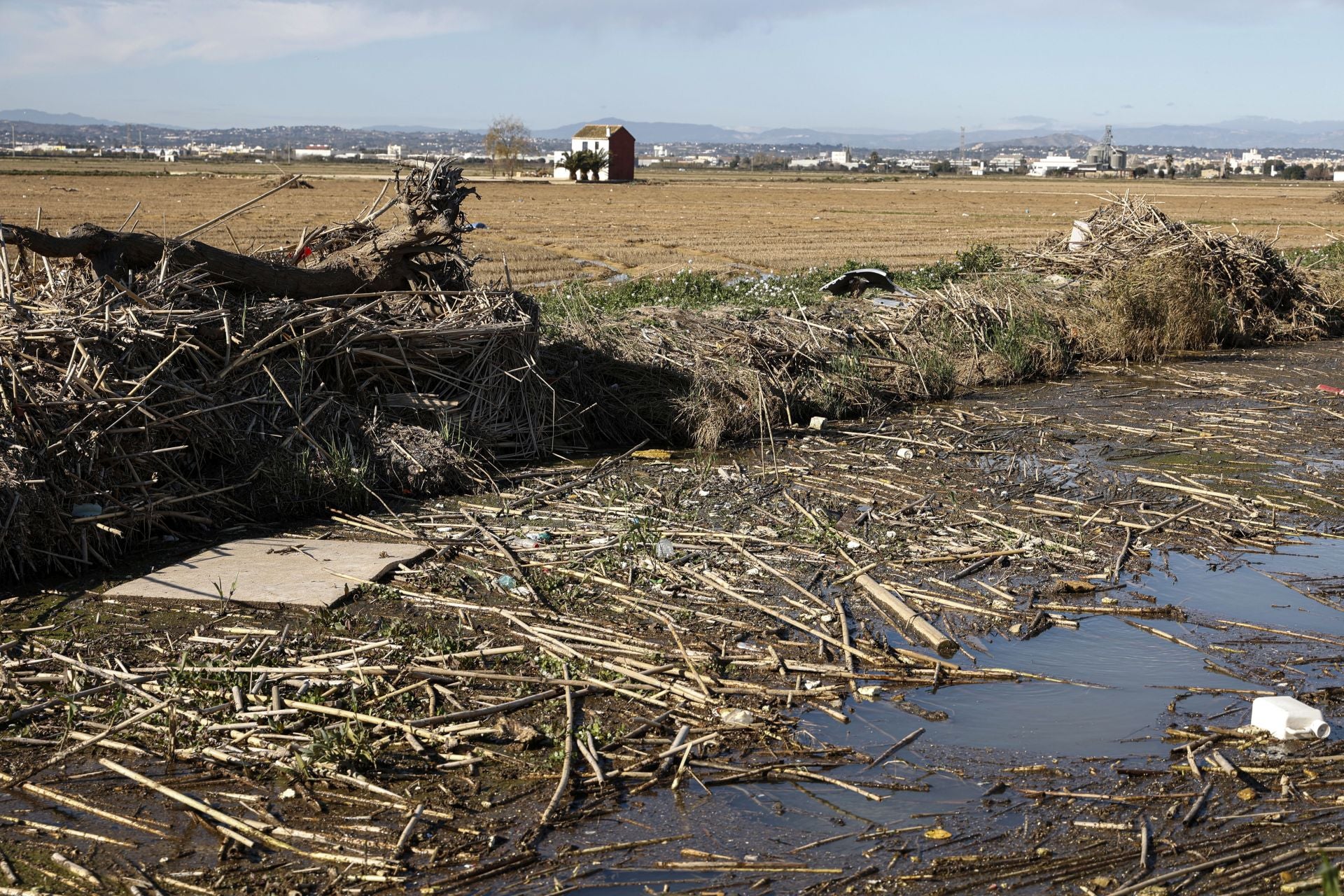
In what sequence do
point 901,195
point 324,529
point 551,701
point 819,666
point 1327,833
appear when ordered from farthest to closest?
point 901,195
point 324,529
point 819,666
point 551,701
point 1327,833

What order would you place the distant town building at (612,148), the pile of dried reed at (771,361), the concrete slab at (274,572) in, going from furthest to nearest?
the distant town building at (612,148) → the pile of dried reed at (771,361) → the concrete slab at (274,572)

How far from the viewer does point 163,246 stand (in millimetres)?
7961

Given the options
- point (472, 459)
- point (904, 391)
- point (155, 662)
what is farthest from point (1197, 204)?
point (155, 662)

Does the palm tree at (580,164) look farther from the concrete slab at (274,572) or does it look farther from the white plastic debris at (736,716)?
the white plastic debris at (736,716)

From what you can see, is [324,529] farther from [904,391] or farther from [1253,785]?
[904,391]

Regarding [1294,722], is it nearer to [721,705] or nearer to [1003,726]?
[1003,726]

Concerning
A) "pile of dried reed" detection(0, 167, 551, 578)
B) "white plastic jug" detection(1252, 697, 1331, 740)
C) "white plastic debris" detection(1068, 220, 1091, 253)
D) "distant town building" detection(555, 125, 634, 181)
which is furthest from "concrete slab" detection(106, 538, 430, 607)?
"distant town building" detection(555, 125, 634, 181)

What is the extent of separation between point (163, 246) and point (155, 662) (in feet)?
12.5

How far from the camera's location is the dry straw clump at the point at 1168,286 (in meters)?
14.0

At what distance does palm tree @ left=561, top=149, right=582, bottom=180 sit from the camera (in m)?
77.2

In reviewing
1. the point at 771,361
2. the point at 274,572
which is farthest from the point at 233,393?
the point at 771,361

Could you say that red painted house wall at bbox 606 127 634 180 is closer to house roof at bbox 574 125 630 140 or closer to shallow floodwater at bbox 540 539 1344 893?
house roof at bbox 574 125 630 140

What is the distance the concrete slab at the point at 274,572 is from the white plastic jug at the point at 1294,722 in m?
4.25

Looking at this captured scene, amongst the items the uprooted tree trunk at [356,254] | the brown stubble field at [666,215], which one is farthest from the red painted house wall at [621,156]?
the uprooted tree trunk at [356,254]
